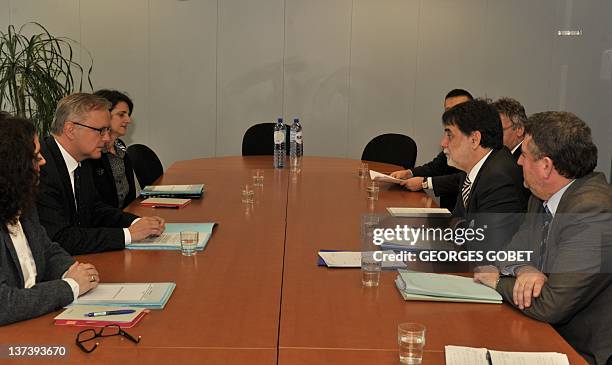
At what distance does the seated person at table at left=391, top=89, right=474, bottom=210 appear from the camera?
4504 millimetres

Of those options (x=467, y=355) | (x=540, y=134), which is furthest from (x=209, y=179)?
(x=467, y=355)

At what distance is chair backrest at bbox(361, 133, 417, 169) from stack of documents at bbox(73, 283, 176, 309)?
13.1 ft

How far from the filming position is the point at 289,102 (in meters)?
7.31

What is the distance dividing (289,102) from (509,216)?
14.5 ft

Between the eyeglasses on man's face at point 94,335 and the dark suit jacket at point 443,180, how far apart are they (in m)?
2.94

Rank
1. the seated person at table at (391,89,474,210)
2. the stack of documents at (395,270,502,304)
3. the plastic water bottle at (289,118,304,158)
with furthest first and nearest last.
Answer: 1. the plastic water bottle at (289,118,304,158)
2. the seated person at table at (391,89,474,210)
3. the stack of documents at (395,270,502,304)

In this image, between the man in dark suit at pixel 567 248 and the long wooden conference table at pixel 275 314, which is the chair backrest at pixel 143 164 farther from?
the man in dark suit at pixel 567 248

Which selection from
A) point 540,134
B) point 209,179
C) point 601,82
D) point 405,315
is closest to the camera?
point 405,315

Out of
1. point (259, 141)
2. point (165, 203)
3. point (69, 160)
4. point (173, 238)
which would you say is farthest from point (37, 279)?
point (259, 141)

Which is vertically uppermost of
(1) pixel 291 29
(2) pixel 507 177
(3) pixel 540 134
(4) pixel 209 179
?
(1) pixel 291 29

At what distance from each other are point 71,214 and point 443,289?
174 centimetres

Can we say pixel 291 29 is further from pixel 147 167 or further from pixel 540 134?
pixel 540 134

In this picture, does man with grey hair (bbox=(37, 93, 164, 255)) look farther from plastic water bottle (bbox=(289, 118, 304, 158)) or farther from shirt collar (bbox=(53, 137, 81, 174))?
plastic water bottle (bbox=(289, 118, 304, 158))

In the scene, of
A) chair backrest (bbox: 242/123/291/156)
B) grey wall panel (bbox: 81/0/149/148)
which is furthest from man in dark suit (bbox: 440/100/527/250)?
grey wall panel (bbox: 81/0/149/148)
